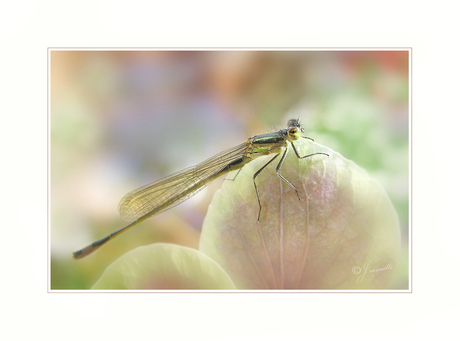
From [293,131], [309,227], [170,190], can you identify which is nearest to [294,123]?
[293,131]

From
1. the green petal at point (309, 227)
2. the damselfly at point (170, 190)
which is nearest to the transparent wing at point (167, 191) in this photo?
the damselfly at point (170, 190)

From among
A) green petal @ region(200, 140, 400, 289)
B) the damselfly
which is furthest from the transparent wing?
green petal @ region(200, 140, 400, 289)

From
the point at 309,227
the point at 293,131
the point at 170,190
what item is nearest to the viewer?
the point at 309,227

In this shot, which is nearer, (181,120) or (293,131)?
(293,131)

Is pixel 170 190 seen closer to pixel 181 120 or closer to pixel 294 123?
pixel 181 120

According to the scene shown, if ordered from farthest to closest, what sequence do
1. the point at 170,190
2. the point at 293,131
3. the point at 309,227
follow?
the point at 170,190, the point at 293,131, the point at 309,227

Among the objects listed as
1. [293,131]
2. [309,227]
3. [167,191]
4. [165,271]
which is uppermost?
[293,131]

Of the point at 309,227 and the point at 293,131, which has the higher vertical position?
the point at 293,131
